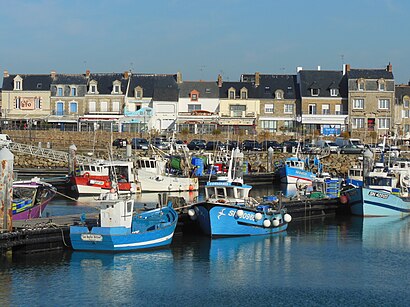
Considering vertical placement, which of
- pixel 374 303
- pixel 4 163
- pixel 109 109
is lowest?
pixel 374 303

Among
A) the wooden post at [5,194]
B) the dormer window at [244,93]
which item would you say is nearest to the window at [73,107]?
the dormer window at [244,93]

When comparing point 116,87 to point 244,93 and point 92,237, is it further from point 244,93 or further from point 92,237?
point 92,237

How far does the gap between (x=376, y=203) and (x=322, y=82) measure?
45583 mm

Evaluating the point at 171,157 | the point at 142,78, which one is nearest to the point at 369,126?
the point at 142,78

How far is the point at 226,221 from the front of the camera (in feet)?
109

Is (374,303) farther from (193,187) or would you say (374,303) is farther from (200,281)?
(193,187)

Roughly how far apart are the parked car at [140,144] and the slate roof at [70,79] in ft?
47.2

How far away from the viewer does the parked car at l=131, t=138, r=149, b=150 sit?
7006 cm

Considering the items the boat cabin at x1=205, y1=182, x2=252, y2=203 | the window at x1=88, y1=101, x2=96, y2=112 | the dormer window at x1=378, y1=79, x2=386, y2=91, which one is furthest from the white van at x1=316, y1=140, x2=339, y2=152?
the boat cabin at x1=205, y1=182, x2=252, y2=203

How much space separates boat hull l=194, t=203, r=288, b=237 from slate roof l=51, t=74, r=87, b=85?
54.5 metres

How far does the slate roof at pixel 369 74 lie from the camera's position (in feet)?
278

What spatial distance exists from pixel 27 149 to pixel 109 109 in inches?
869

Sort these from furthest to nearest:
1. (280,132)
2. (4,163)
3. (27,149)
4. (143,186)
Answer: (280,132) → (27,149) → (143,186) → (4,163)

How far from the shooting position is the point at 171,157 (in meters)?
58.2
